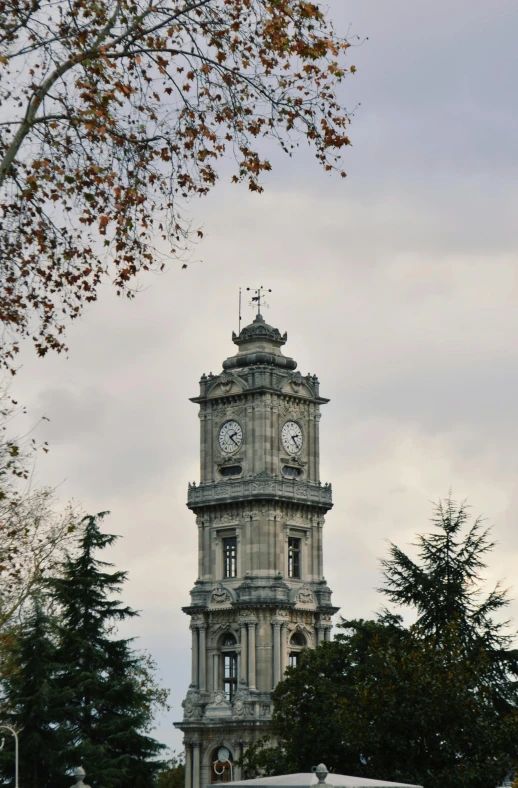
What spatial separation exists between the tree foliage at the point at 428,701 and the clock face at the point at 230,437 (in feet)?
109

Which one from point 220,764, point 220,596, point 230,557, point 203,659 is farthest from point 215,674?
point 230,557

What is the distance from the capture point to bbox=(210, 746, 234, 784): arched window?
84.1 meters

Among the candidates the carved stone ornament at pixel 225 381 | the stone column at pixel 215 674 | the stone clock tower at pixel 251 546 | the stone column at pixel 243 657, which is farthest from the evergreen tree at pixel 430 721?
the carved stone ornament at pixel 225 381

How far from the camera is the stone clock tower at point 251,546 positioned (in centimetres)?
8488

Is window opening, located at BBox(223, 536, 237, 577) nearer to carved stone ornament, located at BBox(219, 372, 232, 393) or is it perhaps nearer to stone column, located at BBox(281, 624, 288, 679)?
stone column, located at BBox(281, 624, 288, 679)

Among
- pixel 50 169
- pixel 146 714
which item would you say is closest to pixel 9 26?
pixel 50 169

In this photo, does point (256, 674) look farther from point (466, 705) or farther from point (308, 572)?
point (466, 705)

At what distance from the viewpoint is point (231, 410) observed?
298 feet

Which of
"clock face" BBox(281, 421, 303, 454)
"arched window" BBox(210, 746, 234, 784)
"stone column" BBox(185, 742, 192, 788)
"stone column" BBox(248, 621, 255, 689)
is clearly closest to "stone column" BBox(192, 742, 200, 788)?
"stone column" BBox(185, 742, 192, 788)

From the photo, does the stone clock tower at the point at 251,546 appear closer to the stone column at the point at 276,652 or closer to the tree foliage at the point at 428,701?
the stone column at the point at 276,652

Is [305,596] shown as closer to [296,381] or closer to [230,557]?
[230,557]

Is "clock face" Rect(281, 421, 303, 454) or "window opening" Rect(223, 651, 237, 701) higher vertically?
"clock face" Rect(281, 421, 303, 454)

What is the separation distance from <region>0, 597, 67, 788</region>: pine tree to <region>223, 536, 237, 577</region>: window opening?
3743 centimetres

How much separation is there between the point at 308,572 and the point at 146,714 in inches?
1455
